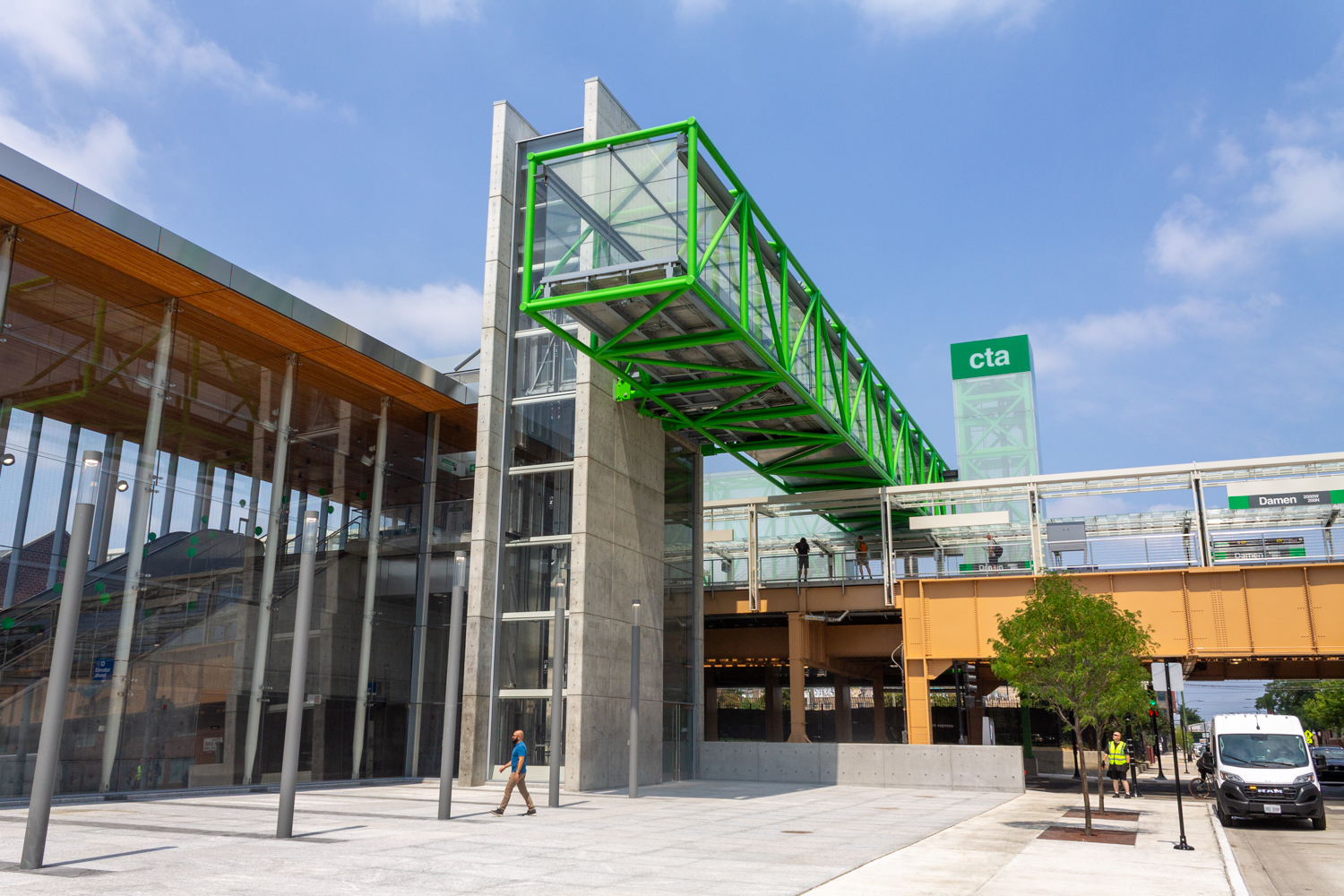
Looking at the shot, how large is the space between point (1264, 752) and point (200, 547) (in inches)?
923

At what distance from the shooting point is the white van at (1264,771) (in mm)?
19672

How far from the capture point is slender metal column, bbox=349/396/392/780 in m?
26.0

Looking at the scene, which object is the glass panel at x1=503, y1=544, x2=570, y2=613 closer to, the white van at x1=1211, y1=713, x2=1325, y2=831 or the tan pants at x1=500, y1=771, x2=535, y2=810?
the tan pants at x1=500, y1=771, x2=535, y2=810

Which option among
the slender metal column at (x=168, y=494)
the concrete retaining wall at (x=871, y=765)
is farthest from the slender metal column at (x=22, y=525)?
the concrete retaining wall at (x=871, y=765)

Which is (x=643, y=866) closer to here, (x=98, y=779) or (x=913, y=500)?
(x=98, y=779)

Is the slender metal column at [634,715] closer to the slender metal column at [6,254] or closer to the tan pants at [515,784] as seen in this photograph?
the tan pants at [515,784]

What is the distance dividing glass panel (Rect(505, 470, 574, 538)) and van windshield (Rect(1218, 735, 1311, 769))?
16066mm

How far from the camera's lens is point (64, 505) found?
62.1ft

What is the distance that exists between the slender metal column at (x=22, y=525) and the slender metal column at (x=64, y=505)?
1.76ft

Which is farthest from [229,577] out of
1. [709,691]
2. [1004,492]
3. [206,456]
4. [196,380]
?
[709,691]

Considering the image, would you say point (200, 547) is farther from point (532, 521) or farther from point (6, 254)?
point (532, 521)

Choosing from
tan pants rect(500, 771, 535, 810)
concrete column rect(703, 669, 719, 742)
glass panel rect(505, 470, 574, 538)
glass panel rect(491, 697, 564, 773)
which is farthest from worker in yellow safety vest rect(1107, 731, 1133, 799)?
concrete column rect(703, 669, 719, 742)

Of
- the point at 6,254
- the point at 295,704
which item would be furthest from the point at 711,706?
the point at 295,704

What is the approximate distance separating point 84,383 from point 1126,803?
26.1 meters
